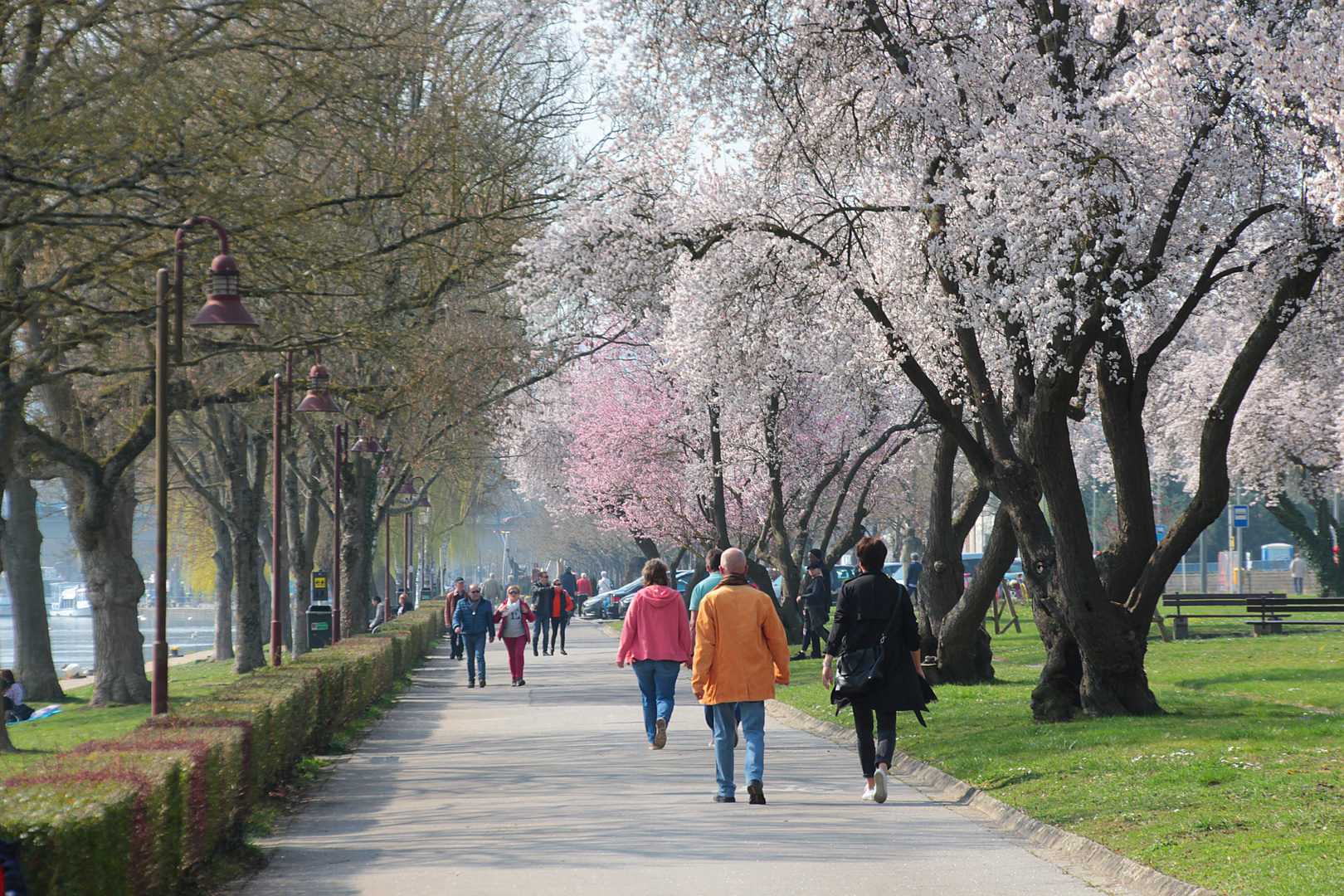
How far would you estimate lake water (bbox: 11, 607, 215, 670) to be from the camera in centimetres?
5797

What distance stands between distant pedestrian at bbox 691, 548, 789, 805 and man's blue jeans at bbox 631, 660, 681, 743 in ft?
9.52

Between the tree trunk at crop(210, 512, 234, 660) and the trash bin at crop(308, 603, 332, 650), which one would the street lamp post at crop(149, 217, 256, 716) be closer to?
the trash bin at crop(308, 603, 332, 650)

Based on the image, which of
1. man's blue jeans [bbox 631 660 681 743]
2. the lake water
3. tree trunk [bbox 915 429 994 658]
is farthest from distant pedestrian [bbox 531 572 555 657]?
man's blue jeans [bbox 631 660 681 743]

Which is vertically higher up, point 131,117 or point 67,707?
point 131,117

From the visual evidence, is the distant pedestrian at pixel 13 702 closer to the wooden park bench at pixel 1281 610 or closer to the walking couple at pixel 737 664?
the walking couple at pixel 737 664

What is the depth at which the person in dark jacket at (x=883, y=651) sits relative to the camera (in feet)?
31.0

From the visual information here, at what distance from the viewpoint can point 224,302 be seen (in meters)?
10.9

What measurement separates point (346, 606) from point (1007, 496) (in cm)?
1782

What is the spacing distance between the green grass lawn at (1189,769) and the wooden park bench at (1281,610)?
8502mm

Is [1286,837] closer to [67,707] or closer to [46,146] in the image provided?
[46,146]

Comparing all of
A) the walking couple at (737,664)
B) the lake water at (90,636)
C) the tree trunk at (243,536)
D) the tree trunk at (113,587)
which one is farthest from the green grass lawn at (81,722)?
the lake water at (90,636)

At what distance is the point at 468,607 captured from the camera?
22484mm

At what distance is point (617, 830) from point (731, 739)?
131cm

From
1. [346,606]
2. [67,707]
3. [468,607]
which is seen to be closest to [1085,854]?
[468,607]
